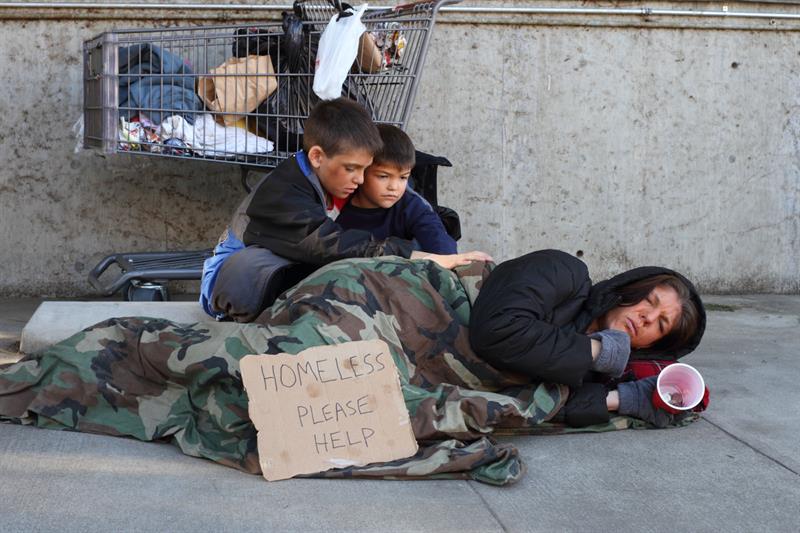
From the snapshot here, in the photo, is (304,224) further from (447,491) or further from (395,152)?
(447,491)

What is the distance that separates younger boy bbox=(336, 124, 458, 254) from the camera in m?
3.71

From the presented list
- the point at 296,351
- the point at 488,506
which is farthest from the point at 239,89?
the point at 488,506

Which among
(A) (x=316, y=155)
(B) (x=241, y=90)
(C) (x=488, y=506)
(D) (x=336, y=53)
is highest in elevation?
(D) (x=336, y=53)

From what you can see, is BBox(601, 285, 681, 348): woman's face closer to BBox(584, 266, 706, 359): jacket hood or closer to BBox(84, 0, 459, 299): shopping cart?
BBox(584, 266, 706, 359): jacket hood

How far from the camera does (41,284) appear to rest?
5000mm

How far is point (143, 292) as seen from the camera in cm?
450

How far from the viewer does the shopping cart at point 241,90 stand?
13.8 feet

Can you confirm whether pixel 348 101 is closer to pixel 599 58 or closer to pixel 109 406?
pixel 109 406

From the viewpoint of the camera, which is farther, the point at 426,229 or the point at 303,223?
the point at 426,229

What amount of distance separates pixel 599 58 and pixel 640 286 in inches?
96.5

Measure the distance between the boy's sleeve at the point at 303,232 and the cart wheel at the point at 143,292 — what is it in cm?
108

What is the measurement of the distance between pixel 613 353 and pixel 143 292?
2.33 m

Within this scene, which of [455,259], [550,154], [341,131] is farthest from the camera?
[550,154]

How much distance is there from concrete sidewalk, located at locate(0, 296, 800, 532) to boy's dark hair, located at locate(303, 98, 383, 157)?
3.94 feet
